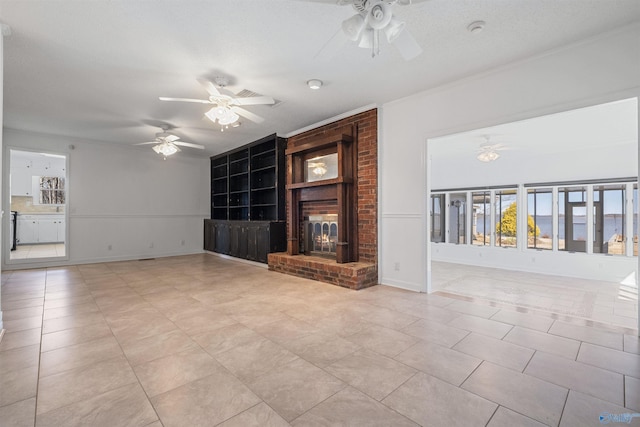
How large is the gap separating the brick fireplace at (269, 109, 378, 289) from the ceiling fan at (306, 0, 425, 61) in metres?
2.27

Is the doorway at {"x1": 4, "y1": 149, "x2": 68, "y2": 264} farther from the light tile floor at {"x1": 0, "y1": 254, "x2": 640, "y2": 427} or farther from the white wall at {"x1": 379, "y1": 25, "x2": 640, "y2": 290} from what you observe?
the white wall at {"x1": 379, "y1": 25, "x2": 640, "y2": 290}

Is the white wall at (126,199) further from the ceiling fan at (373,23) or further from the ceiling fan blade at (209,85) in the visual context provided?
the ceiling fan at (373,23)

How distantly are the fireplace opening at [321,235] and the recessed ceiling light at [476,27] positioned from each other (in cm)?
303

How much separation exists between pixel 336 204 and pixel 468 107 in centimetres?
233

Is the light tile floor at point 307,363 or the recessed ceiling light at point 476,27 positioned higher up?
the recessed ceiling light at point 476,27

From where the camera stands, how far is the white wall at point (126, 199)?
6.11m

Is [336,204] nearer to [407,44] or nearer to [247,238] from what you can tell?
[247,238]

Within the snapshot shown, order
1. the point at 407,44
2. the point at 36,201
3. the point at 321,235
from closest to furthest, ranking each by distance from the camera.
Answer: the point at 407,44, the point at 321,235, the point at 36,201

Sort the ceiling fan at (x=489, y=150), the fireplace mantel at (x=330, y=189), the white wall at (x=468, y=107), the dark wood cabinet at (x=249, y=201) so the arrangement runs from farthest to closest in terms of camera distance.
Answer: the dark wood cabinet at (x=249, y=201)
the ceiling fan at (x=489, y=150)
the fireplace mantel at (x=330, y=189)
the white wall at (x=468, y=107)

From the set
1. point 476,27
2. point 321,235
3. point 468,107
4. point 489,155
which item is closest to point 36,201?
point 321,235

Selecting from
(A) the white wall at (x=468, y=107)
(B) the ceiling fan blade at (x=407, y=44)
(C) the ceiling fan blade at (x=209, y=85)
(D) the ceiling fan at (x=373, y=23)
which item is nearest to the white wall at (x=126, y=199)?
(C) the ceiling fan blade at (x=209, y=85)

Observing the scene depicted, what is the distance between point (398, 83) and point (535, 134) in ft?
9.72

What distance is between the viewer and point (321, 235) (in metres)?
5.13

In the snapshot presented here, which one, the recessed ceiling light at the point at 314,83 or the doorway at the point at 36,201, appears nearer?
the recessed ceiling light at the point at 314,83
